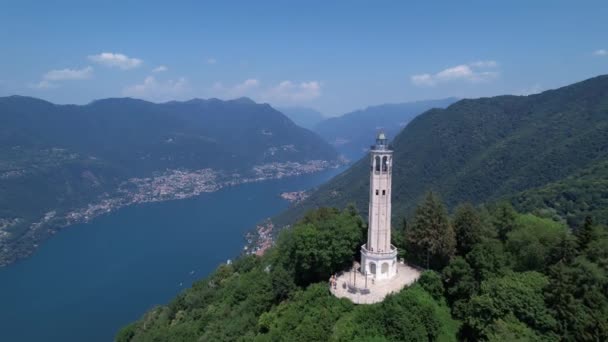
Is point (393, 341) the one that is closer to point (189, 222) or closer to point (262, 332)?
point (262, 332)

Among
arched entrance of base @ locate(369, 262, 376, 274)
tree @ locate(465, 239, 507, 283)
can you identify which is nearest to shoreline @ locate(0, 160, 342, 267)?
arched entrance of base @ locate(369, 262, 376, 274)

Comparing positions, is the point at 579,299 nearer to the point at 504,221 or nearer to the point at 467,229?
the point at 467,229

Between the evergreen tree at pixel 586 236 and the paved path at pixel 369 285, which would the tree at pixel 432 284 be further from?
the evergreen tree at pixel 586 236

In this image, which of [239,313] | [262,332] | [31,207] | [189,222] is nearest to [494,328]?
[262,332]

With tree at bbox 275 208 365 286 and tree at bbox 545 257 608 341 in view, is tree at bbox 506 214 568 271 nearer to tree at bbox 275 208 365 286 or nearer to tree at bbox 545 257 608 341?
tree at bbox 545 257 608 341

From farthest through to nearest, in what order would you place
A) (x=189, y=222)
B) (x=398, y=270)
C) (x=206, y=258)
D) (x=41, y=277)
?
(x=189, y=222), (x=206, y=258), (x=41, y=277), (x=398, y=270)

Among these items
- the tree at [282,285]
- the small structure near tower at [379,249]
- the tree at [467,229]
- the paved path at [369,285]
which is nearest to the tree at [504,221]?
the tree at [467,229]
